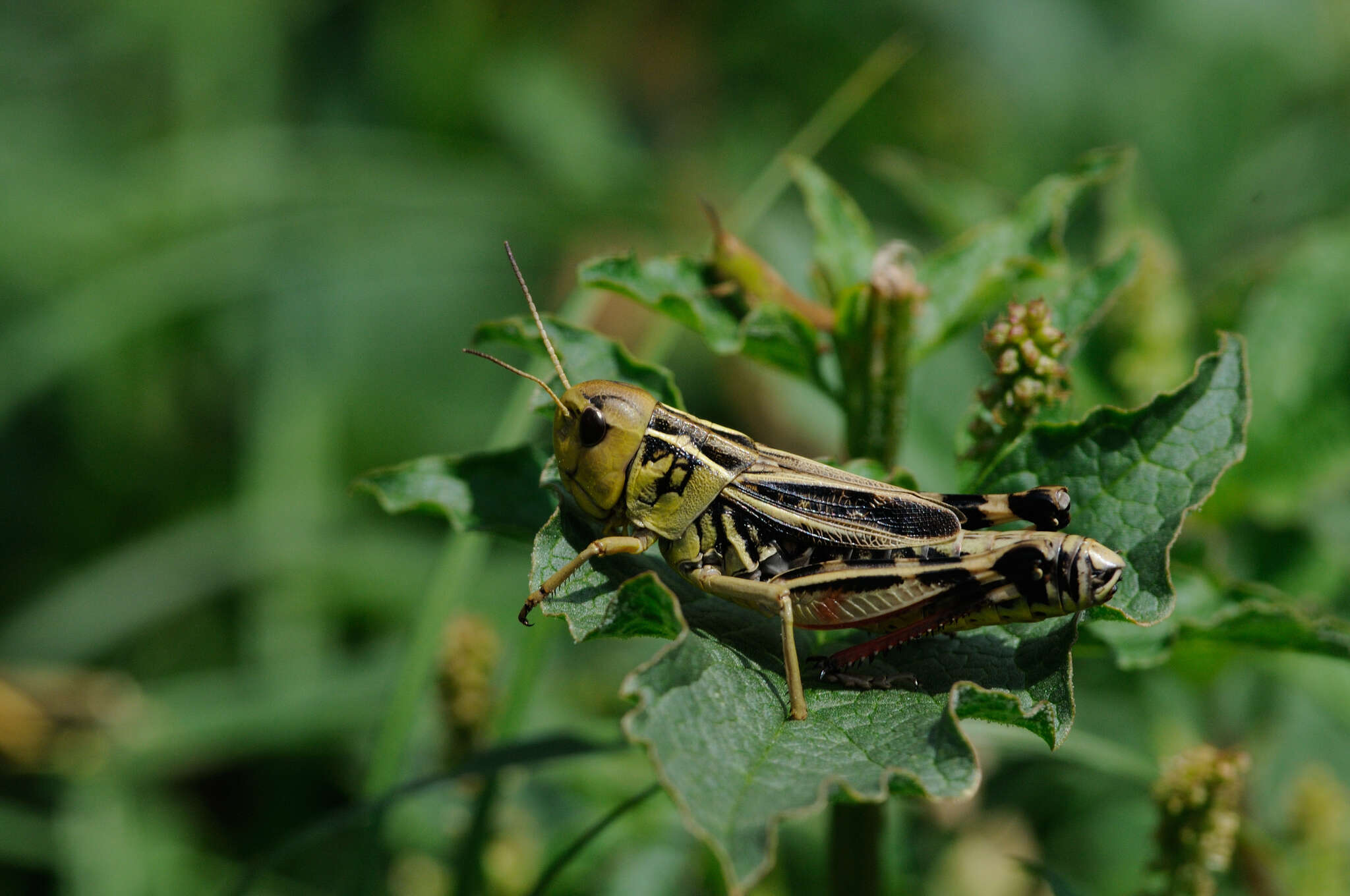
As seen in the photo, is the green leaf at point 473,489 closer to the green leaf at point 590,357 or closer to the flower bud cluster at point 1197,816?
the green leaf at point 590,357

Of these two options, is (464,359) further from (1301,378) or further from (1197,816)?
(1197,816)

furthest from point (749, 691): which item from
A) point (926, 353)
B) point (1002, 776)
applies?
point (1002, 776)

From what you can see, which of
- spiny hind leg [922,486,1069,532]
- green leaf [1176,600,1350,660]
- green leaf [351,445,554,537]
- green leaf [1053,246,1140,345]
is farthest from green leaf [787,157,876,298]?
green leaf [1176,600,1350,660]

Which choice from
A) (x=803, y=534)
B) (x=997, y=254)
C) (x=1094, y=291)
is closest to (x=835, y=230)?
(x=997, y=254)

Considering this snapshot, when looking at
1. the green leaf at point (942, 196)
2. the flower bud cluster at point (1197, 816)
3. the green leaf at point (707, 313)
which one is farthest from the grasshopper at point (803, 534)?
the green leaf at point (942, 196)

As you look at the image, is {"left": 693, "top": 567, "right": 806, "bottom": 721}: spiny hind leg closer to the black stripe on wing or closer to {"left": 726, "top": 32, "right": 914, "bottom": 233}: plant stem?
the black stripe on wing

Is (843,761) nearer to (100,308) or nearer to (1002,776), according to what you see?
(1002,776)
